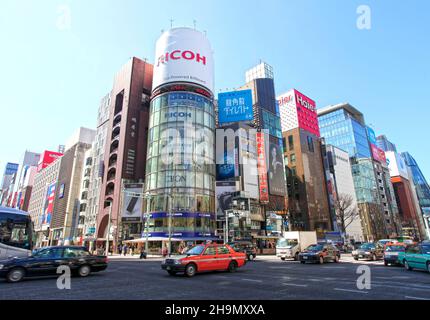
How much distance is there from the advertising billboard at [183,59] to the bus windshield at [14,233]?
45.1m

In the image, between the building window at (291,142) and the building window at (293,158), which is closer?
the building window at (293,158)

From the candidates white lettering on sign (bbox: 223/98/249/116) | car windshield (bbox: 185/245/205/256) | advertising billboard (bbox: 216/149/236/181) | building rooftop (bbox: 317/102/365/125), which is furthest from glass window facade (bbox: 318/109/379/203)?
car windshield (bbox: 185/245/205/256)

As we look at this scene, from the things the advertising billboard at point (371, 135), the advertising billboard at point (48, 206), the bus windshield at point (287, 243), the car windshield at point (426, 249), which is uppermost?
the advertising billboard at point (371, 135)

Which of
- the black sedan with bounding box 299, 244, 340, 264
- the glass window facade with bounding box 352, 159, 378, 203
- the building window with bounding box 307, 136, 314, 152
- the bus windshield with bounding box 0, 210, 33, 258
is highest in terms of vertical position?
the building window with bounding box 307, 136, 314, 152

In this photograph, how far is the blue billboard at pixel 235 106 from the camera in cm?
6919

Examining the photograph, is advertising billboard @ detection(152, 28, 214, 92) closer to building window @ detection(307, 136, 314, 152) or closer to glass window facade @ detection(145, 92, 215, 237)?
glass window facade @ detection(145, 92, 215, 237)

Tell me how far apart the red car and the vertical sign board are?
51624mm

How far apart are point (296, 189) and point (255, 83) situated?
1481 inches

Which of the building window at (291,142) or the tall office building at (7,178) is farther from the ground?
the tall office building at (7,178)

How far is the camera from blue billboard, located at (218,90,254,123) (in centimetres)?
6919

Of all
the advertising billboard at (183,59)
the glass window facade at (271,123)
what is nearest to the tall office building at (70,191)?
the advertising billboard at (183,59)

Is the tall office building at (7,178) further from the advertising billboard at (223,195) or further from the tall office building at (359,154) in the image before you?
the tall office building at (359,154)

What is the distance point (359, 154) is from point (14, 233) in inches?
4989
